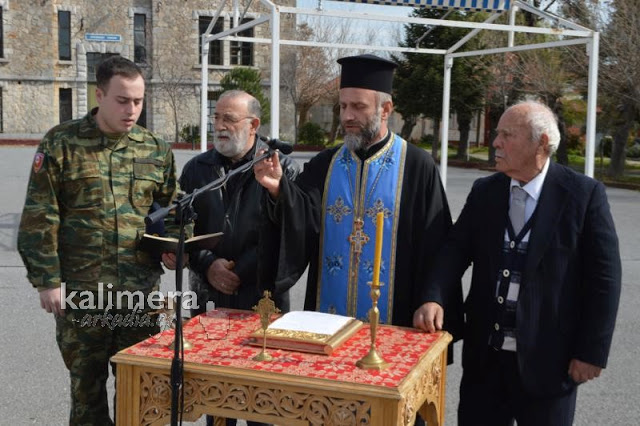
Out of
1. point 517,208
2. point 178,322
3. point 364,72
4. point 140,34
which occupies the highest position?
point 140,34

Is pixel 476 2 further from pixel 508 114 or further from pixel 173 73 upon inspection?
pixel 173 73

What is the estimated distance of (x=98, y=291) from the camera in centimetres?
352

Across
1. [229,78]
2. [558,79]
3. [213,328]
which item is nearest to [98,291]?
[213,328]

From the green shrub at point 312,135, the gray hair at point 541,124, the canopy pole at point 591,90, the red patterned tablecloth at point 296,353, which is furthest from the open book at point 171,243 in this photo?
the green shrub at point 312,135

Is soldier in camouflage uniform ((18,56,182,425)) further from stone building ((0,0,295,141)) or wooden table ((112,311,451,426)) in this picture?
stone building ((0,0,295,141))

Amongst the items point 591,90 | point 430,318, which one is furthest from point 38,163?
point 591,90

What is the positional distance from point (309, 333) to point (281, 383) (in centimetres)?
35

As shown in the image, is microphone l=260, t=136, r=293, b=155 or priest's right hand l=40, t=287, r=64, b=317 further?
priest's right hand l=40, t=287, r=64, b=317

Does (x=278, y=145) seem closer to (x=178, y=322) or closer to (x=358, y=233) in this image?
(x=178, y=322)

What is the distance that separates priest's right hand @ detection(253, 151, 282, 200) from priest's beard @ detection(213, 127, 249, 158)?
2.88 feet

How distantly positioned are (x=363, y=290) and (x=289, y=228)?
1.66ft

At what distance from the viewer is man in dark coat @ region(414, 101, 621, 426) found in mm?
2957

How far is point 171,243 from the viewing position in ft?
10.9

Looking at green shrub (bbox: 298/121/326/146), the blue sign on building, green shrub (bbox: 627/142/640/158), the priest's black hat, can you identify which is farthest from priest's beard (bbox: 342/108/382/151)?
the blue sign on building
